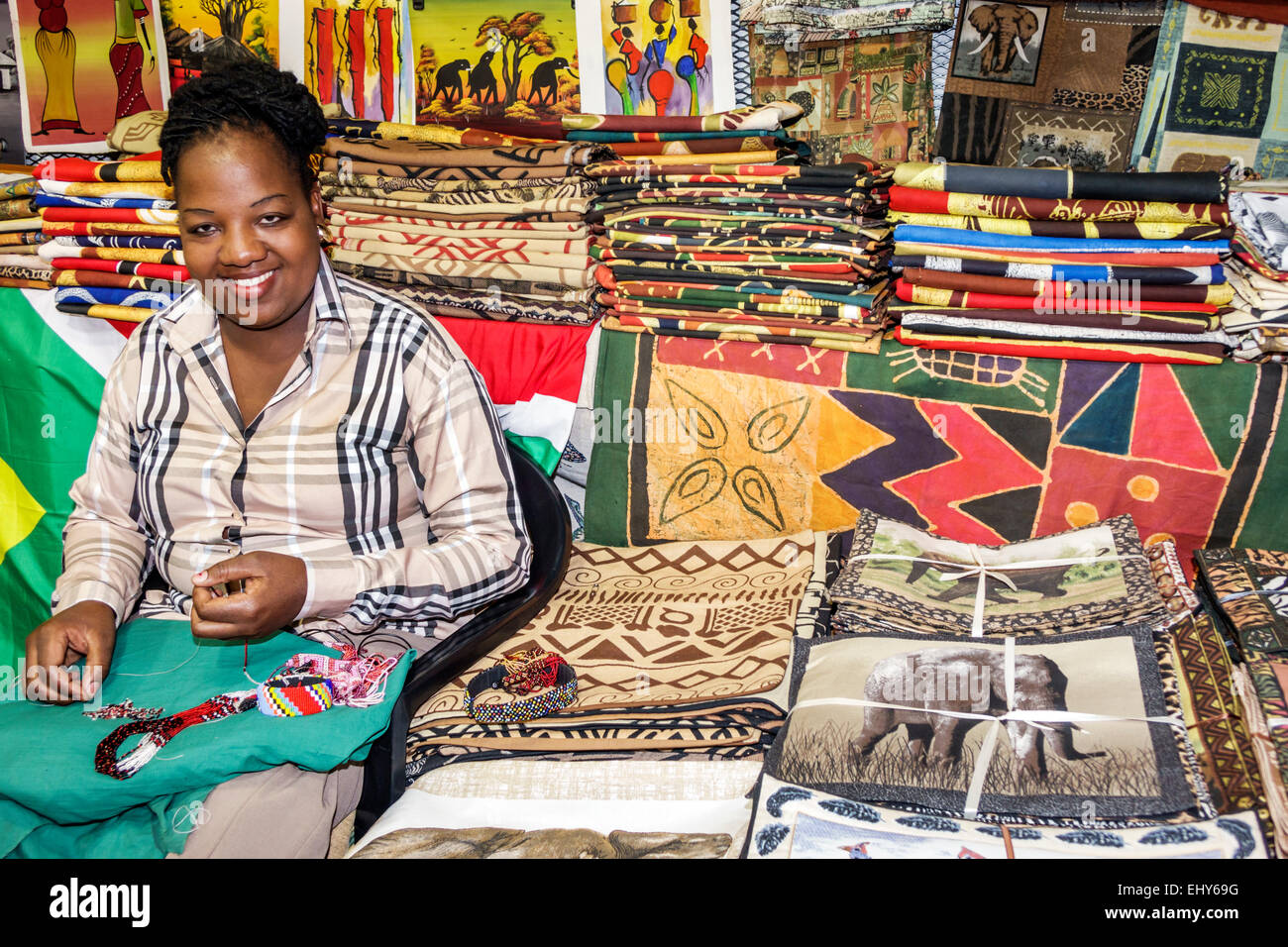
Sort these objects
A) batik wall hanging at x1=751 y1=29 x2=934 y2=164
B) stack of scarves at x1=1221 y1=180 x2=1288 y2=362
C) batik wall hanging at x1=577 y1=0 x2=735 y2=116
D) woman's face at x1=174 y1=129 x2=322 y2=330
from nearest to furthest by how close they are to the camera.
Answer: woman's face at x1=174 y1=129 x2=322 y2=330, stack of scarves at x1=1221 y1=180 x2=1288 y2=362, batik wall hanging at x1=751 y1=29 x2=934 y2=164, batik wall hanging at x1=577 y1=0 x2=735 y2=116

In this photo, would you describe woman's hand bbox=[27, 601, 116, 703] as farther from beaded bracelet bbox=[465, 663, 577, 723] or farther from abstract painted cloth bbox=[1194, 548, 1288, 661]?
abstract painted cloth bbox=[1194, 548, 1288, 661]

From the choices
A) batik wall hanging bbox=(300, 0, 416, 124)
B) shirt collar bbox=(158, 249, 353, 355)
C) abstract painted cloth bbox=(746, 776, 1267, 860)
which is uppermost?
batik wall hanging bbox=(300, 0, 416, 124)

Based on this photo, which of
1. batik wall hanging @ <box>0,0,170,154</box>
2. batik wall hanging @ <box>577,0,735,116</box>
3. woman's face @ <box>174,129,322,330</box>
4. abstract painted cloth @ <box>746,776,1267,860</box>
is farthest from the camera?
batik wall hanging @ <box>0,0,170,154</box>

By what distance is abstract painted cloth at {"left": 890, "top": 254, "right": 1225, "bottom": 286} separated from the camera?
6.49 feet

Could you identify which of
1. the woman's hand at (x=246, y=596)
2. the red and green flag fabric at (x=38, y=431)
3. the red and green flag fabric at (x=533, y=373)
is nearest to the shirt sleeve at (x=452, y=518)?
the woman's hand at (x=246, y=596)

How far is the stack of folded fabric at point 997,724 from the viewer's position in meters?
1.33

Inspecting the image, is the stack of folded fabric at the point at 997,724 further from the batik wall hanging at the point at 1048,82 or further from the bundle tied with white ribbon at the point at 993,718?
the batik wall hanging at the point at 1048,82

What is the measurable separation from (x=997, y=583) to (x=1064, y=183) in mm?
805

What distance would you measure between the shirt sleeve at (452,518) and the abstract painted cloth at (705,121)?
0.76 meters

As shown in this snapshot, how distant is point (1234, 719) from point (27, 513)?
281 cm

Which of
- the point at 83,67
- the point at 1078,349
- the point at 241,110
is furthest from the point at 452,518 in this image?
the point at 83,67

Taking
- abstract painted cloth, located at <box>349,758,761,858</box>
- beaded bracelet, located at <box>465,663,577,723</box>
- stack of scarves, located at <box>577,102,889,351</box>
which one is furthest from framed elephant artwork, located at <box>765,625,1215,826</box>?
stack of scarves, located at <box>577,102,889,351</box>

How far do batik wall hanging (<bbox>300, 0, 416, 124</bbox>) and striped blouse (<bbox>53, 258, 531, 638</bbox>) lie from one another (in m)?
1.13

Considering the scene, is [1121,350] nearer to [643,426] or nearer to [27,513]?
[643,426]
